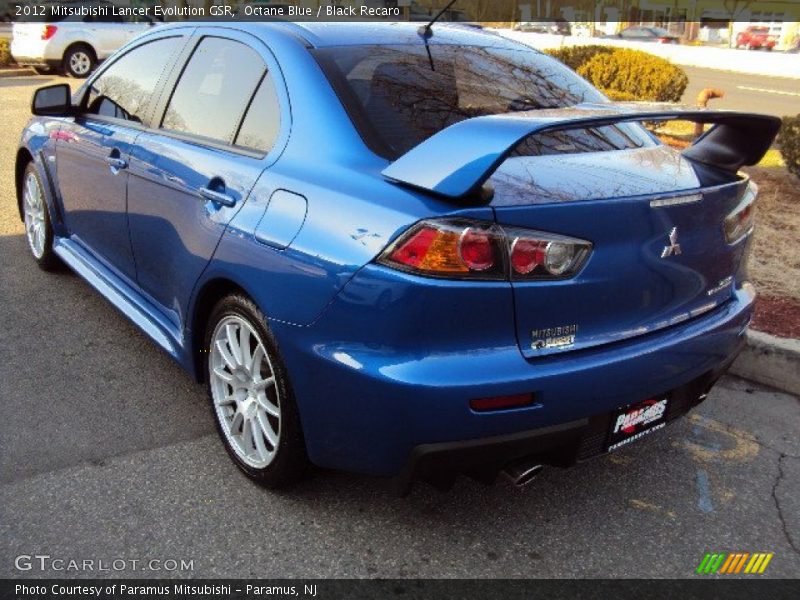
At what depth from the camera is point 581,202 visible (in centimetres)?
231

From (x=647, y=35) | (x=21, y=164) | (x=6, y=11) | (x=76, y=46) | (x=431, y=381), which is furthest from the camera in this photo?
(x=6, y=11)

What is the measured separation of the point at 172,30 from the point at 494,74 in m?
1.65

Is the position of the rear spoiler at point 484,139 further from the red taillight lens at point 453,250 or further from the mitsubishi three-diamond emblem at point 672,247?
the mitsubishi three-diamond emblem at point 672,247

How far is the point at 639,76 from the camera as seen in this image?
30.7 feet

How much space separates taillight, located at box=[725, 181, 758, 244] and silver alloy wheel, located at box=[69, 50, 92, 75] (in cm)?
1719

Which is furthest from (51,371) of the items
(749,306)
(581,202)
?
(749,306)

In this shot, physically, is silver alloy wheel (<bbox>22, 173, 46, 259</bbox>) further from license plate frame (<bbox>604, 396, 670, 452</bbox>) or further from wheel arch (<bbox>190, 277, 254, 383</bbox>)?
license plate frame (<bbox>604, 396, 670, 452</bbox>)

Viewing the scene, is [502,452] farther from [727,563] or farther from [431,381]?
[727,563]

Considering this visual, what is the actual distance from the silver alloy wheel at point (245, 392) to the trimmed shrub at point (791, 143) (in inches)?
231

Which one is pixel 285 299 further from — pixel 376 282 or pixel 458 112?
pixel 458 112

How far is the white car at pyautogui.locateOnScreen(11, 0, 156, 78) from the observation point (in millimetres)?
16750

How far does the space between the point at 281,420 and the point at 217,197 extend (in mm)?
859

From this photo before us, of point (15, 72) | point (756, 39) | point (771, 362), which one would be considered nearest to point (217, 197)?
point (771, 362)

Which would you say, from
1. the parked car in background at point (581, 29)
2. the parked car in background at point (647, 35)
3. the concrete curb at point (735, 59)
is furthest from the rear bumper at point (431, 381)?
the parked car in background at point (581, 29)
